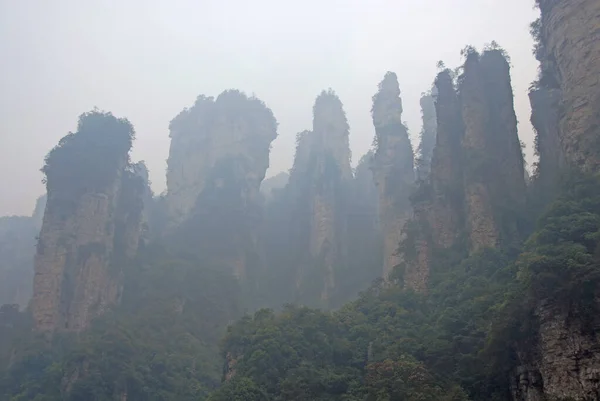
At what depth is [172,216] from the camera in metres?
47.0

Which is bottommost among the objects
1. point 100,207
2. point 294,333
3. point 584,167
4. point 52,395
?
point 52,395

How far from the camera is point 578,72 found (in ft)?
65.8

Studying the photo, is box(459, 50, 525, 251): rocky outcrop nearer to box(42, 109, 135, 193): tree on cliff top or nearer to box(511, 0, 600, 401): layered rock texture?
box(511, 0, 600, 401): layered rock texture

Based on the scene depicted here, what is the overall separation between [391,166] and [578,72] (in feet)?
57.6

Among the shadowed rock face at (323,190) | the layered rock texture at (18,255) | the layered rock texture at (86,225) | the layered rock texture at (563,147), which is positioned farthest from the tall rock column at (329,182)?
the layered rock texture at (18,255)

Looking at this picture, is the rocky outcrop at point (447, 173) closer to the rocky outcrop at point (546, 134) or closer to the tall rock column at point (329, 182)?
the rocky outcrop at point (546, 134)

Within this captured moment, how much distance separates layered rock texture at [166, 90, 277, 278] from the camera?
4131 centimetres

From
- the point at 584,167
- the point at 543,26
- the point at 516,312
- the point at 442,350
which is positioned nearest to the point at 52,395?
the point at 442,350

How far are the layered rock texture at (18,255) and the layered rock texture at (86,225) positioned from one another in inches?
298

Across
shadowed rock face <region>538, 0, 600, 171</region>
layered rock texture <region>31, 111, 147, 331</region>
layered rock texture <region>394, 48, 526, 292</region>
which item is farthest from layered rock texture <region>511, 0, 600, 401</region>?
layered rock texture <region>31, 111, 147, 331</region>

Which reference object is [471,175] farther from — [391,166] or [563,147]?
[391,166]

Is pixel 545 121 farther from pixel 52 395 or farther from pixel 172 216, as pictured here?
pixel 172 216

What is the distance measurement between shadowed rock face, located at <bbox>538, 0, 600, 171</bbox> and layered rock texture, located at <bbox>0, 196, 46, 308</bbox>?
31721 millimetres

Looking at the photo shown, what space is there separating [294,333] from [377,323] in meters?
2.78
